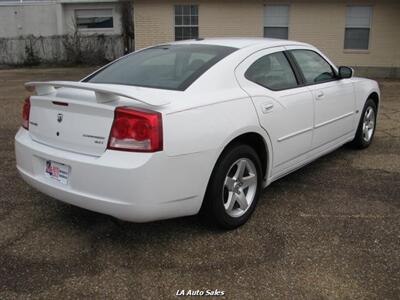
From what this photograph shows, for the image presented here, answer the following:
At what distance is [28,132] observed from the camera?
151 inches

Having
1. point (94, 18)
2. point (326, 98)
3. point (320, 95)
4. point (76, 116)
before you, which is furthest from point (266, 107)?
point (94, 18)

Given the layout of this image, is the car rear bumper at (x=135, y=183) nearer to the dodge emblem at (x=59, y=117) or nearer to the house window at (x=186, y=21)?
the dodge emblem at (x=59, y=117)

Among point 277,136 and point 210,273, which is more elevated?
point 277,136

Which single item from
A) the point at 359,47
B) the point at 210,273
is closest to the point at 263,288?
the point at 210,273

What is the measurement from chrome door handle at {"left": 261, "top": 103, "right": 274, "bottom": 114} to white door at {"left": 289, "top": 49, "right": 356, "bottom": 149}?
821 mm

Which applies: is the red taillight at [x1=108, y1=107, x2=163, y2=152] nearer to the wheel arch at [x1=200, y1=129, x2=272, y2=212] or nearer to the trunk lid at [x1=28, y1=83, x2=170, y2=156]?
the trunk lid at [x1=28, y1=83, x2=170, y2=156]

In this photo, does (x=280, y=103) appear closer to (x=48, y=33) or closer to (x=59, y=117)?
(x=59, y=117)

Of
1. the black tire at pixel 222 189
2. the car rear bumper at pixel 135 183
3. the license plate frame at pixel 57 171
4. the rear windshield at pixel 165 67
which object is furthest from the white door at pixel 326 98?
the license plate frame at pixel 57 171

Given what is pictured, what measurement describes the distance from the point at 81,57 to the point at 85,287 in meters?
20.0

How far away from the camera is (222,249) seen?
139 inches

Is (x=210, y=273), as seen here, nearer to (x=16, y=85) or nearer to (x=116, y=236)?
(x=116, y=236)

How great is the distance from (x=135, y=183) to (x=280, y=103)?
5.48 ft

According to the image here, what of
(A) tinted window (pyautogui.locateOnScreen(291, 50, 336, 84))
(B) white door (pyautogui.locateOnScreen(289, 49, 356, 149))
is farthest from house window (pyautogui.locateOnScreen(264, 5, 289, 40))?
(A) tinted window (pyautogui.locateOnScreen(291, 50, 336, 84))

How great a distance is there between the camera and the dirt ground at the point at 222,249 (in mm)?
3035
